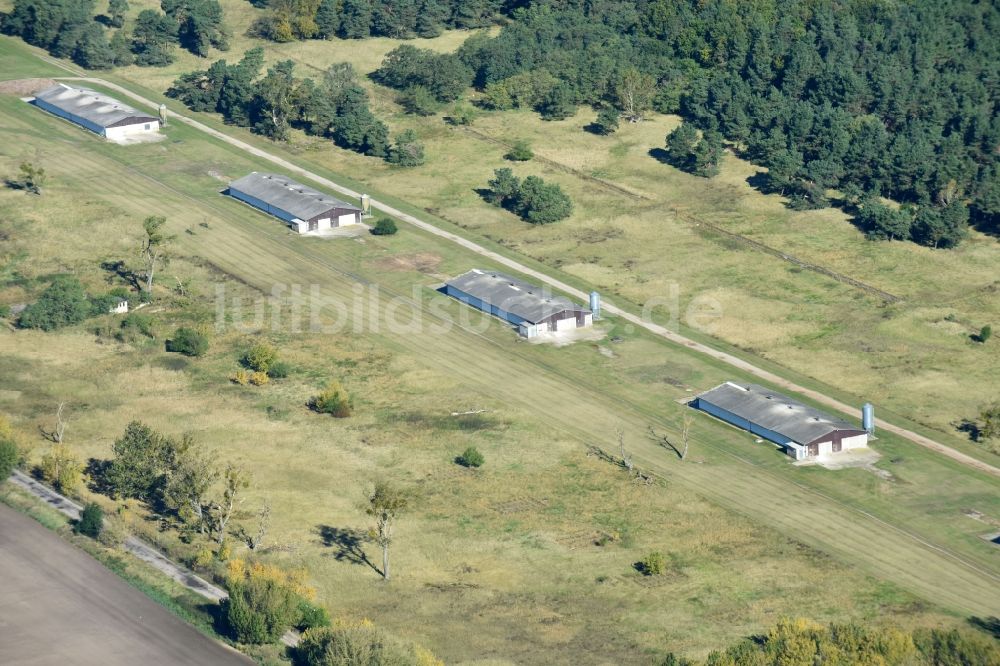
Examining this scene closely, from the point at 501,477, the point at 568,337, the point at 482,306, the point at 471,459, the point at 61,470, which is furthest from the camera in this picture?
the point at 482,306

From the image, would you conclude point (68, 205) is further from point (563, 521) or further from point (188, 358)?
point (563, 521)

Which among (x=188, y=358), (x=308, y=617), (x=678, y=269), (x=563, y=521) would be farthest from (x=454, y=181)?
(x=308, y=617)

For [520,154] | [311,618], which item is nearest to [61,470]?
[311,618]

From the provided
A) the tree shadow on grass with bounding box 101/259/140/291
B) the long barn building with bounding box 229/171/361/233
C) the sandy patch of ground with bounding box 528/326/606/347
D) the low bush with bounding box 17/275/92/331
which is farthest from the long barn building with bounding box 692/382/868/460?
the tree shadow on grass with bounding box 101/259/140/291

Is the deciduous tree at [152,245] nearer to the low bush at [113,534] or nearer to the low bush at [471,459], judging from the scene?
the low bush at [471,459]

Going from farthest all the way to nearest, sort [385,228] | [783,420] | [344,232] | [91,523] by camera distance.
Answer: [344,232], [385,228], [783,420], [91,523]

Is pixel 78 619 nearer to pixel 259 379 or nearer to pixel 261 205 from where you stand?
pixel 259 379
